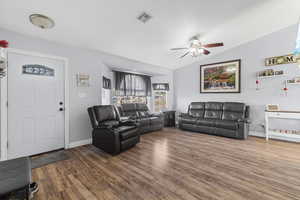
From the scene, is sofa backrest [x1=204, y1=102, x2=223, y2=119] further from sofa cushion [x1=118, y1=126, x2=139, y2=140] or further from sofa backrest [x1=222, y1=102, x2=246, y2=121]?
sofa cushion [x1=118, y1=126, x2=139, y2=140]

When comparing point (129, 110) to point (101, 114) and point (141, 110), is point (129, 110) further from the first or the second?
point (101, 114)

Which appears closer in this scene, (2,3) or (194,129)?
(2,3)

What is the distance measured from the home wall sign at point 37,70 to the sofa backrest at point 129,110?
2.27 metres

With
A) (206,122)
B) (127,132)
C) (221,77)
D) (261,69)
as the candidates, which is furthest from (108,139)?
(261,69)

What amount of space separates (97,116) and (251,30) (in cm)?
473

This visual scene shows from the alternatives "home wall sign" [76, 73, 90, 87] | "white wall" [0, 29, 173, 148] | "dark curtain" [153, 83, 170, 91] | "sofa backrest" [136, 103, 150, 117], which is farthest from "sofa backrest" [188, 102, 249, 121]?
"home wall sign" [76, 73, 90, 87]

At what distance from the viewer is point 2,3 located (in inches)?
76.4

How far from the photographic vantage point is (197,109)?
502cm

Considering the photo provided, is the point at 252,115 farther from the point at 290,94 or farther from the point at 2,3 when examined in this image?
the point at 2,3

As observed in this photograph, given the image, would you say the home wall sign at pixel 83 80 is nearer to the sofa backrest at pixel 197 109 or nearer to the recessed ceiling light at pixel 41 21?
the recessed ceiling light at pixel 41 21

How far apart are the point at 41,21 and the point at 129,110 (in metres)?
3.17

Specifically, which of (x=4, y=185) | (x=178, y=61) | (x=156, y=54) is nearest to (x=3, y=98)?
(x=4, y=185)

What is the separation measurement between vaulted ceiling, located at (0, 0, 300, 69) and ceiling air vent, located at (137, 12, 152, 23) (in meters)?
0.08

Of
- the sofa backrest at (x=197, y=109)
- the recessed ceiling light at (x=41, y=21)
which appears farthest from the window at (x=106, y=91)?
the sofa backrest at (x=197, y=109)
